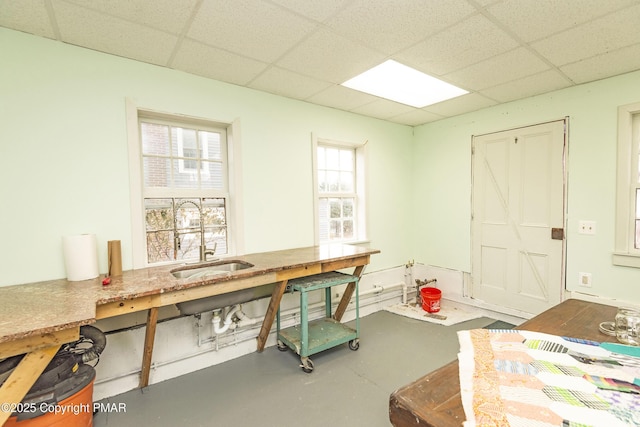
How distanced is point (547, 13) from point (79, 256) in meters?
3.44

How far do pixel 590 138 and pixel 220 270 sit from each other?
3.81 m

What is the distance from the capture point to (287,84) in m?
2.80

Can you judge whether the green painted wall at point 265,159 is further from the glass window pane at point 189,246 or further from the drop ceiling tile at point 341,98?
the glass window pane at point 189,246

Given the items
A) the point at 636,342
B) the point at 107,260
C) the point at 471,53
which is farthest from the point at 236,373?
the point at 471,53

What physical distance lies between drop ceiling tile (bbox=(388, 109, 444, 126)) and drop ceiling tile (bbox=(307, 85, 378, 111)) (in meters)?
0.78

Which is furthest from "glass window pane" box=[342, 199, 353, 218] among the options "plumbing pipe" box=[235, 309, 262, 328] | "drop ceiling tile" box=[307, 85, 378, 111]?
"plumbing pipe" box=[235, 309, 262, 328]

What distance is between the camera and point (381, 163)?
4.05 meters

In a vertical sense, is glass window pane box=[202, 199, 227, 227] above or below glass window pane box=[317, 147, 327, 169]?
below

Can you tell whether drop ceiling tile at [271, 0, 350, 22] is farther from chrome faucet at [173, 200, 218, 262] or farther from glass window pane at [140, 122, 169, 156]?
chrome faucet at [173, 200, 218, 262]

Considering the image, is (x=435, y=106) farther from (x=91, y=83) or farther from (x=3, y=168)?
(x=3, y=168)

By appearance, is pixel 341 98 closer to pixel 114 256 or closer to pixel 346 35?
pixel 346 35

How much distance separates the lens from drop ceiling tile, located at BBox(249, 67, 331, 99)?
2.58 metres

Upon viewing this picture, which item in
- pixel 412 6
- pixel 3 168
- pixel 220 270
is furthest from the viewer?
pixel 220 270

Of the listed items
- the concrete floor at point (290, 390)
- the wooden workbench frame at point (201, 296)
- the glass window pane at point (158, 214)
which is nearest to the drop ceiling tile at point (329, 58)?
the glass window pane at point (158, 214)
